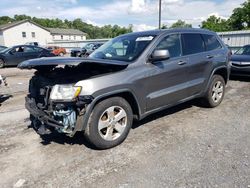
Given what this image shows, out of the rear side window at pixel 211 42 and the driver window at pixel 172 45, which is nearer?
the driver window at pixel 172 45

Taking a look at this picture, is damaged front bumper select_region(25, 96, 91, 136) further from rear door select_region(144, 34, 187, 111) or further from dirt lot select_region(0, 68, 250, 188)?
rear door select_region(144, 34, 187, 111)

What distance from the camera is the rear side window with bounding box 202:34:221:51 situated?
5.50 meters

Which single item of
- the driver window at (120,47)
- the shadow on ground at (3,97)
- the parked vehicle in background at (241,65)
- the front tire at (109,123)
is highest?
the driver window at (120,47)

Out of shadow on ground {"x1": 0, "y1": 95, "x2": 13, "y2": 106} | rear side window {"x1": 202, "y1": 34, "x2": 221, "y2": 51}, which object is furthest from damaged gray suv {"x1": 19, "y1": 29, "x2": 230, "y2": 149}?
shadow on ground {"x1": 0, "y1": 95, "x2": 13, "y2": 106}

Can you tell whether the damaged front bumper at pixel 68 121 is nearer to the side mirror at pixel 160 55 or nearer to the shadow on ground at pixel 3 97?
the side mirror at pixel 160 55

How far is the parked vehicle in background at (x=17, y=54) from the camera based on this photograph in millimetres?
15578

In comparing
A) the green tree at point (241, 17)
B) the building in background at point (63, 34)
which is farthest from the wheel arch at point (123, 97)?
the building in background at point (63, 34)

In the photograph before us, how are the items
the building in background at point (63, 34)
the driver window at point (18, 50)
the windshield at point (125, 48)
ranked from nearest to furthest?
the windshield at point (125, 48)
the driver window at point (18, 50)
the building in background at point (63, 34)

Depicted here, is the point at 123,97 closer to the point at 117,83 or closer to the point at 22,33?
the point at 117,83

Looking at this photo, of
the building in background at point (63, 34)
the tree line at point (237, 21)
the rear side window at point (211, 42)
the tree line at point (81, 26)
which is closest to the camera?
the rear side window at point (211, 42)

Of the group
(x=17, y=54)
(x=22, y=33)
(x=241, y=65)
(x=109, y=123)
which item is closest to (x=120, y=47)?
(x=109, y=123)

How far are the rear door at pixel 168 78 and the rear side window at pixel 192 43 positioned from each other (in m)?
0.17

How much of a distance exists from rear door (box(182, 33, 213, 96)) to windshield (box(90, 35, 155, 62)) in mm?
945

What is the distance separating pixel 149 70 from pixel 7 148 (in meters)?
2.64
